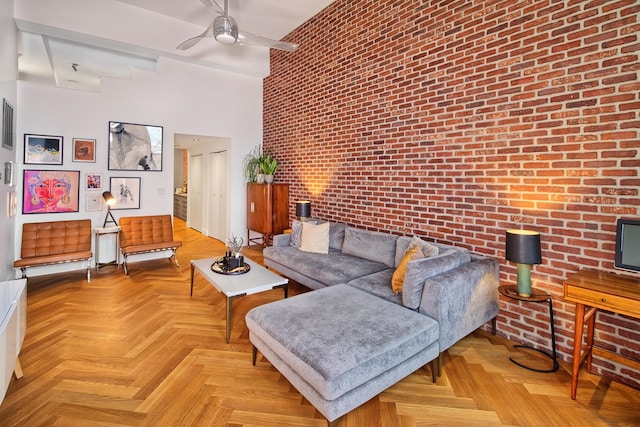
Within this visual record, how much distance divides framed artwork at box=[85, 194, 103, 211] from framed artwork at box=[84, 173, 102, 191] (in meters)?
0.11

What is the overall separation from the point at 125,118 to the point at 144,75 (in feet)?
2.56

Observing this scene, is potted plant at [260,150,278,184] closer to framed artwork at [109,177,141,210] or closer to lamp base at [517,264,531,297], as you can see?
framed artwork at [109,177,141,210]

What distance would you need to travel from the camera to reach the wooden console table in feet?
5.84

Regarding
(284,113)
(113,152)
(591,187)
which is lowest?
(591,187)

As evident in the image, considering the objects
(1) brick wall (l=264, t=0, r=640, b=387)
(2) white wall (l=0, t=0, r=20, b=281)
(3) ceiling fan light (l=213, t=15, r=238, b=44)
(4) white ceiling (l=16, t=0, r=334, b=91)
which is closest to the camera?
(1) brick wall (l=264, t=0, r=640, b=387)

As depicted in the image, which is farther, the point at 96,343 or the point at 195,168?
the point at 195,168

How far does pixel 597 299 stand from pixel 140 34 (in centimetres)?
615

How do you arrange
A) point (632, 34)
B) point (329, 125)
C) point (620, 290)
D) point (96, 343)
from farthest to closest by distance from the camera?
point (329, 125), point (96, 343), point (632, 34), point (620, 290)

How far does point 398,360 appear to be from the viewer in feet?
6.21

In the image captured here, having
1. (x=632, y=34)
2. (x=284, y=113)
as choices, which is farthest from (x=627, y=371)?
(x=284, y=113)

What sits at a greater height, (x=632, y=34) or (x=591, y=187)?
(x=632, y=34)

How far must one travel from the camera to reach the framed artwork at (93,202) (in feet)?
15.4

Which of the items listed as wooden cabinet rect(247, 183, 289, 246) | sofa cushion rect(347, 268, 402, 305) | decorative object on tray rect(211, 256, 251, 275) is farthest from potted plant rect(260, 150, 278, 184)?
sofa cushion rect(347, 268, 402, 305)

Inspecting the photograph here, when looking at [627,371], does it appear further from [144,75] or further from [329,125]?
[144,75]
